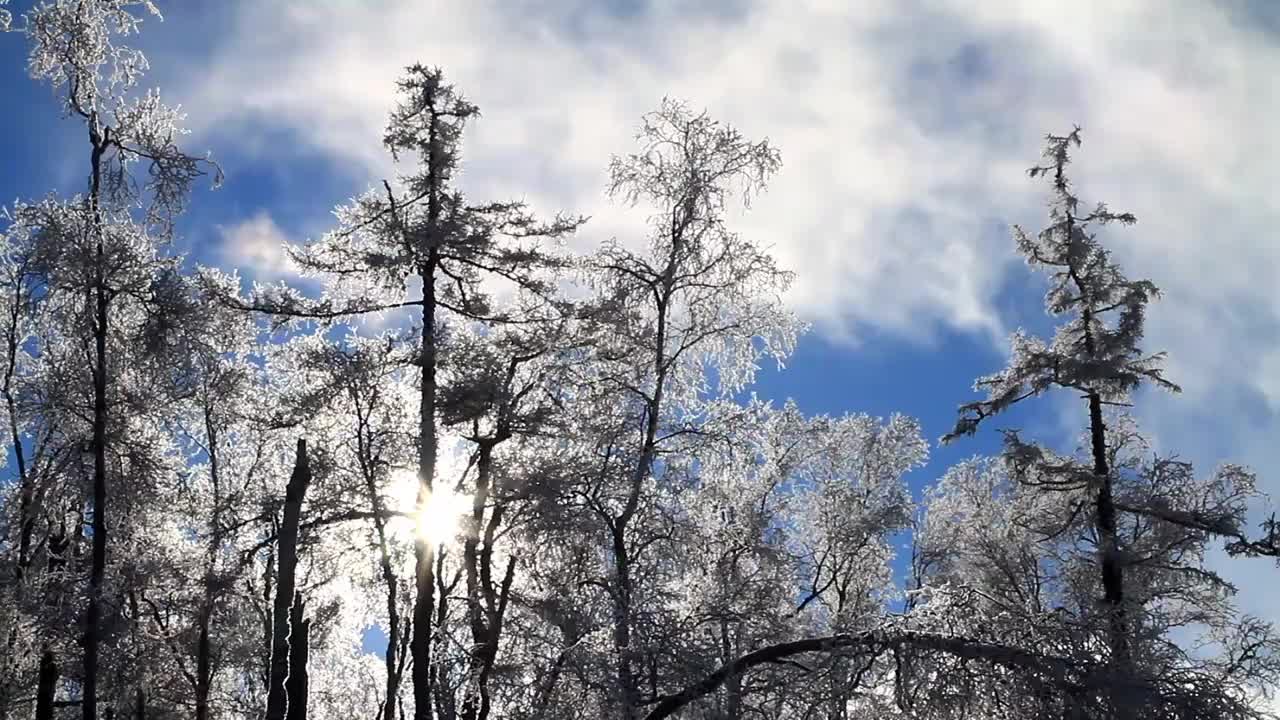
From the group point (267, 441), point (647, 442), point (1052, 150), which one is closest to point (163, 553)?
point (267, 441)

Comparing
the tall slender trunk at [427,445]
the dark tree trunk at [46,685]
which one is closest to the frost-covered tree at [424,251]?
the tall slender trunk at [427,445]

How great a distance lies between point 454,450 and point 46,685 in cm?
733

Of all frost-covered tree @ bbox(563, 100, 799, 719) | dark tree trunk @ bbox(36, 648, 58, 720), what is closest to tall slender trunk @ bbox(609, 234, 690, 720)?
frost-covered tree @ bbox(563, 100, 799, 719)

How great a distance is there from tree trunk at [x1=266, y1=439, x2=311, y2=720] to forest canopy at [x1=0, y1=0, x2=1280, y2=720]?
12.6 ft

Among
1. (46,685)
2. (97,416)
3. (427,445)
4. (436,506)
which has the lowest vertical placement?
(46,685)

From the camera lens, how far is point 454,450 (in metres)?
18.2

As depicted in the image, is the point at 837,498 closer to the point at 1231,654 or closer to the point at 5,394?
the point at 1231,654

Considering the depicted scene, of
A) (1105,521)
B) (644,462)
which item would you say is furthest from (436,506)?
(1105,521)

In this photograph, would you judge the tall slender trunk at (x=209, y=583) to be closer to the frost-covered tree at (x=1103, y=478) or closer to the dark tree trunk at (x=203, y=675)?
the dark tree trunk at (x=203, y=675)

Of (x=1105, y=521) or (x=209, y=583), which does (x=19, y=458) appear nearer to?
(x=209, y=583)

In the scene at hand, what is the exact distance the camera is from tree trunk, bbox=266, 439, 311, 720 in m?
8.09

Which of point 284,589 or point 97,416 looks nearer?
point 284,589

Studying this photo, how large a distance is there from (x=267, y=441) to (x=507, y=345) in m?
4.94

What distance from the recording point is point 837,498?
77.2 ft
